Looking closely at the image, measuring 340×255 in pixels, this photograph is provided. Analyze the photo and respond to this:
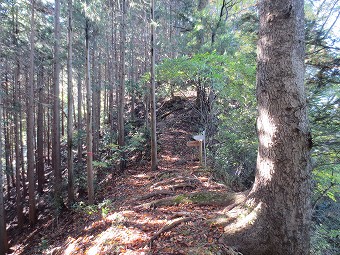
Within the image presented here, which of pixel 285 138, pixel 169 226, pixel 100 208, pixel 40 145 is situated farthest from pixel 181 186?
pixel 40 145

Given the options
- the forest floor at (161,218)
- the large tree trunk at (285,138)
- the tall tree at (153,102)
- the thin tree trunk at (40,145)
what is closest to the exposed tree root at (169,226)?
the forest floor at (161,218)

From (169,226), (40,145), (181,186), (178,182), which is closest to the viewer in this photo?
(169,226)

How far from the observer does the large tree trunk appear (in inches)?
111

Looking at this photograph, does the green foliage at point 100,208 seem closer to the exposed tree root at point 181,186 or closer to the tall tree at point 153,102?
the exposed tree root at point 181,186

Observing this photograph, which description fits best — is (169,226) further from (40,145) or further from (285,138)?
(40,145)

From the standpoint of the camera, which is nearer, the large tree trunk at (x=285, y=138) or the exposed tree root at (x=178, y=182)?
the large tree trunk at (x=285, y=138)

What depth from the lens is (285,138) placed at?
9.24ft

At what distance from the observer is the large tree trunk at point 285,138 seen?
2812 millimetres

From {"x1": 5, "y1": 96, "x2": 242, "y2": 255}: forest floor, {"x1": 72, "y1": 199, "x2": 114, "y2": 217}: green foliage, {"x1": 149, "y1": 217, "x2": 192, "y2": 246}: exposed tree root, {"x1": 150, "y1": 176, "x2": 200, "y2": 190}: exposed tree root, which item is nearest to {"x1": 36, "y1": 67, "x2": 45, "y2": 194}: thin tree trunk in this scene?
{"x1": 5, "y1": 96, "x2": 242, "y2": 255}: forest floor

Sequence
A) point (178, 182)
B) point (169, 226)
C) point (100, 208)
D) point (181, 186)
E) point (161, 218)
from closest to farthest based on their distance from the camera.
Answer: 1. point (169, 226)
2. point (161, 218)
3. point (181, 186)
4. point (178, 182)
5. point (100, 208)

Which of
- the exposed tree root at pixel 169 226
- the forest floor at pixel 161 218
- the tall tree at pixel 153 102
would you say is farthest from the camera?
the tall tree at pixel 153 102

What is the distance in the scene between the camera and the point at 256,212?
10.1 ft

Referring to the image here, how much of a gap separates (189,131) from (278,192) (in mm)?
10056

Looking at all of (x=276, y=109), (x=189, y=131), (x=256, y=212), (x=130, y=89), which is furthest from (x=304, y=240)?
(x=130, y=89)
